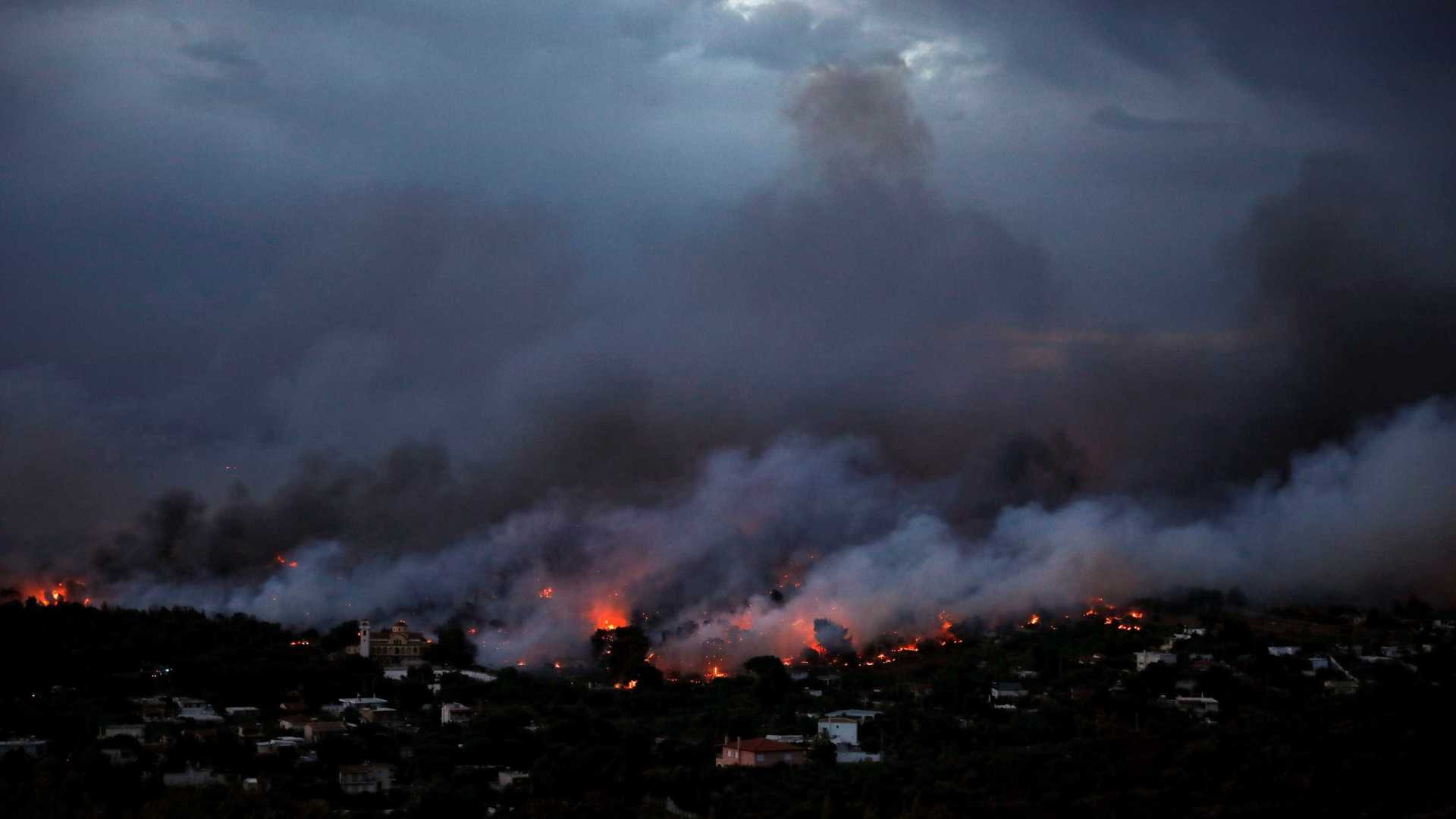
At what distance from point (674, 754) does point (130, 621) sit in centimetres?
1939

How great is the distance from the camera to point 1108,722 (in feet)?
Answer: 88.5

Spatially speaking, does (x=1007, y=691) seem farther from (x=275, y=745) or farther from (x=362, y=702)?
(x=275, y=745)

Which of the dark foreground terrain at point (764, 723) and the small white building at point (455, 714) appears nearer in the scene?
the dark foreground terrain at point (764, 723)

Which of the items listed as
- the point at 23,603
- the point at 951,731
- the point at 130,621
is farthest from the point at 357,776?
the point at 23,603

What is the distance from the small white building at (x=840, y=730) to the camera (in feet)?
93.8

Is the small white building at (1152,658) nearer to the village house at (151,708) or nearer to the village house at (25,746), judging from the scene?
the village house at (151,708)

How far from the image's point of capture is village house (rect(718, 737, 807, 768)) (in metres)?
26.5

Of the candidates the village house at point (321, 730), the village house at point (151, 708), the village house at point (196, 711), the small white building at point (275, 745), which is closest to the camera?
the small white building at point (275, 745)

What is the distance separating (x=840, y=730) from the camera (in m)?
29.1

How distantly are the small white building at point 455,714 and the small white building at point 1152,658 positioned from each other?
509 inches

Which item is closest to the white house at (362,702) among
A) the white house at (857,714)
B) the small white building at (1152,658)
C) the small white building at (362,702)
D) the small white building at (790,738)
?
the small white building at (362,702)

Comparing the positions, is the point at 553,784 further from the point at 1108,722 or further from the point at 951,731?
the point at 1108,722

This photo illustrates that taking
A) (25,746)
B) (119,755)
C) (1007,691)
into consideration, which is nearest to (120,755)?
(119,755)

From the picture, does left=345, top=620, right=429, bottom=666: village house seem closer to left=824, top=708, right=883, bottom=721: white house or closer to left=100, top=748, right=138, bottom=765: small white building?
left=824, top=708, right=883, bottom=721: white house
